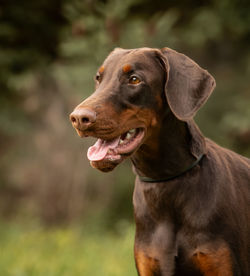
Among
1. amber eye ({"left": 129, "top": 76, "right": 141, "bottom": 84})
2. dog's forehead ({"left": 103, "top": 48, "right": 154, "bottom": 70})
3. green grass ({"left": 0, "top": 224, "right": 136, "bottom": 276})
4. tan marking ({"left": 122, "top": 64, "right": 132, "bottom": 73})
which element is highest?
dog's forehead ({"left": 103, "top": 48, "right": 154, "bottom": 70})

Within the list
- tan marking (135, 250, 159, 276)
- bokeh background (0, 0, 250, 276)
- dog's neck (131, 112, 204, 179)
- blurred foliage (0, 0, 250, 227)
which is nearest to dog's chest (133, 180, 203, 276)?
tan marking (135, 250, 159, 276)

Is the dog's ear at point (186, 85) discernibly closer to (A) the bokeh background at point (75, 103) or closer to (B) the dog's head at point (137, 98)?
(B) the dog's head at point (137, 98)

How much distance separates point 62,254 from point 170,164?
137 inches

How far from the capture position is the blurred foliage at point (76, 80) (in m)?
7.17

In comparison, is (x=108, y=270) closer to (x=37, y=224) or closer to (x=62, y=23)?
(x=37, y=224)

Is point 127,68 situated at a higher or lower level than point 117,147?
higher

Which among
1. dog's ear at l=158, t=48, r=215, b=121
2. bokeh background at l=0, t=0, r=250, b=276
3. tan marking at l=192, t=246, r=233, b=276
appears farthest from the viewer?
bokeh background at l=0, t=0, r=250, b=276

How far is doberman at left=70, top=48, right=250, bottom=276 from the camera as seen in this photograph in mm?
2752

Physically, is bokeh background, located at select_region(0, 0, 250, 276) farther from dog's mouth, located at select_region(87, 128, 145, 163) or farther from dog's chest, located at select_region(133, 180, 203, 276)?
dog's mouth, located at select_region(87, 128, 145, 163)

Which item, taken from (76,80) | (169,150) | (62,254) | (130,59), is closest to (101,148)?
(169,150)

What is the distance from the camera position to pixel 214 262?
8.91 ft

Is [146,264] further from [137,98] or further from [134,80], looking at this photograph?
[134,80]

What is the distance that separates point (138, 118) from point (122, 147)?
0.19 m

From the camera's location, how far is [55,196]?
9234 mm
